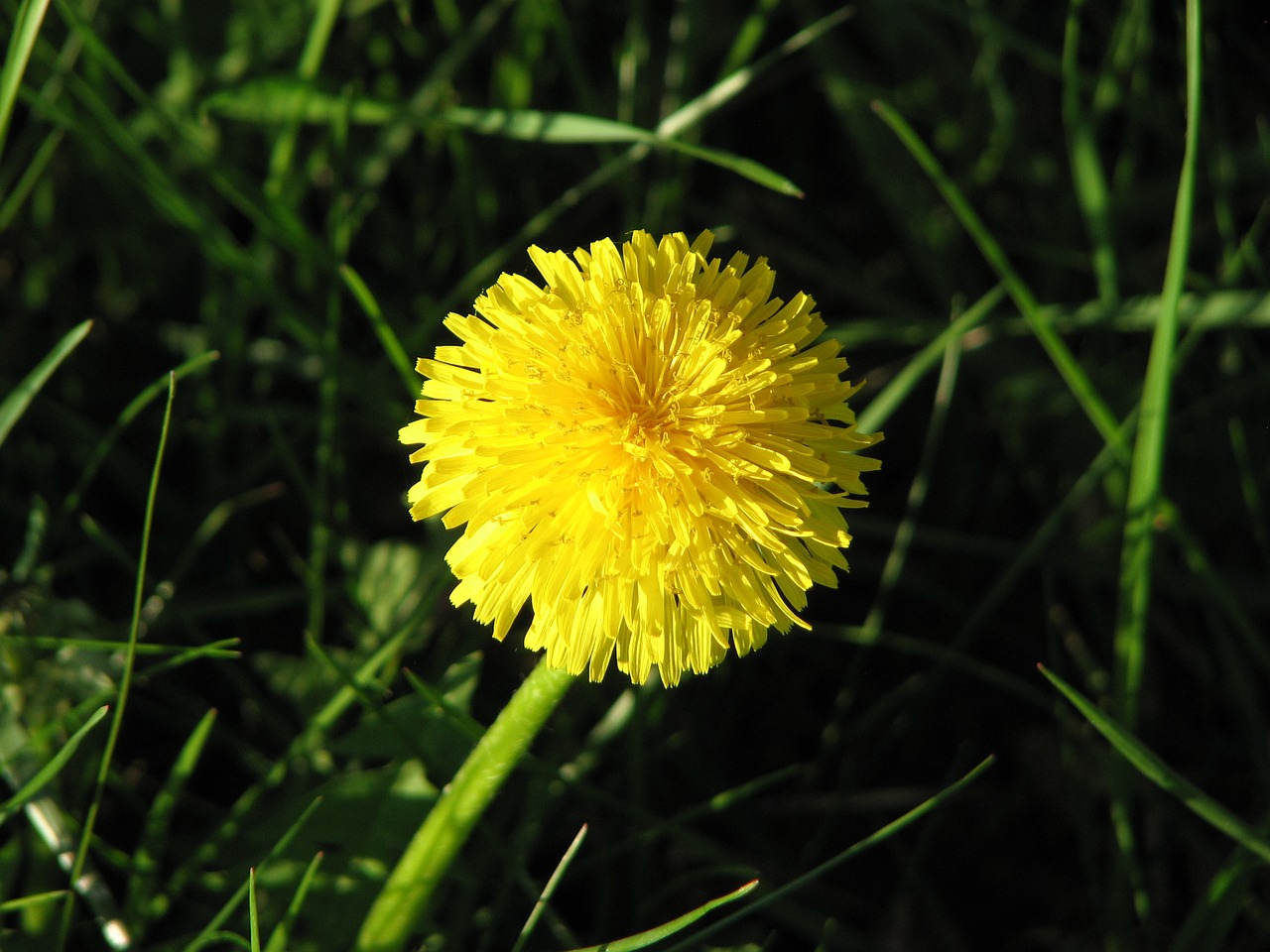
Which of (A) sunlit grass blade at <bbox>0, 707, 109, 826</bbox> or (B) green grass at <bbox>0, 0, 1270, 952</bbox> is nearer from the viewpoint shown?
(A) sunlit grass blade at <bbox>0, 707, 109, 826</bbox>

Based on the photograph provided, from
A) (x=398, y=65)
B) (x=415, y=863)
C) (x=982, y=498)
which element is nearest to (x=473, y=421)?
(x=415, y=863)

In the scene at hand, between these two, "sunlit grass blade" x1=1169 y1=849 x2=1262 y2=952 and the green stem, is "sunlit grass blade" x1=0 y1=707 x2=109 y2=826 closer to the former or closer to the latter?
the green stem

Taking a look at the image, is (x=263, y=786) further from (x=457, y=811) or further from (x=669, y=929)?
(x=669, y=929)

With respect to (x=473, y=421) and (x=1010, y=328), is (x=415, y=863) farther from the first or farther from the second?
(x=1010, y=328)


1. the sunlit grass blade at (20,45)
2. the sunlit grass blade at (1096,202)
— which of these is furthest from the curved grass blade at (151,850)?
the sunlit grass blade at (1096,202)

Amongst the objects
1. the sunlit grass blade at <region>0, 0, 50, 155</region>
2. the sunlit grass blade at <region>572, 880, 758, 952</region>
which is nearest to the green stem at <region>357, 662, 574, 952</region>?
the sunlit grass blade at <region>572, 880, 758, 952</region>

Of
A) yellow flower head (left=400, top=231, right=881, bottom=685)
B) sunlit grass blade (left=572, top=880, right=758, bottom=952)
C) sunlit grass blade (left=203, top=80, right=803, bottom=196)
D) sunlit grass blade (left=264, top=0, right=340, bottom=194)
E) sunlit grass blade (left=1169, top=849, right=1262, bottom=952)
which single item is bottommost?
sunlit grass blade (left=572, top=880, right=758, bottom=952)

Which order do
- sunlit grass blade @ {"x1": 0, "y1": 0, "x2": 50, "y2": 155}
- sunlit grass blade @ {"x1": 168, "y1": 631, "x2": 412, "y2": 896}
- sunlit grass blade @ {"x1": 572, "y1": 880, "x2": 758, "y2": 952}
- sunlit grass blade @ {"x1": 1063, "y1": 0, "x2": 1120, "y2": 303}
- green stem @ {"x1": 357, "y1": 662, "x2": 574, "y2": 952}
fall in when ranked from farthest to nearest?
sunlit grass blade @ {"x1": 1063, "y1": 0, "x2": 1120, "y2": 303} → sunlit grass blade @ {"x1": 168, "y1": 631, "x2": 412, "y2": 896} → sunlit grass blade @ {"x1": 0, "y1": 0, "x2": 50, "y2": 155} → green stem @ {"x1": 357, "y1": 662, "x2": 574, "y2": 952} → sunlit grass blade @ {"x1": 572, "y1": 880, "x2": 758, "y2": 952}

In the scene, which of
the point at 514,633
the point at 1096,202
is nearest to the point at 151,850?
the point at 514,633
